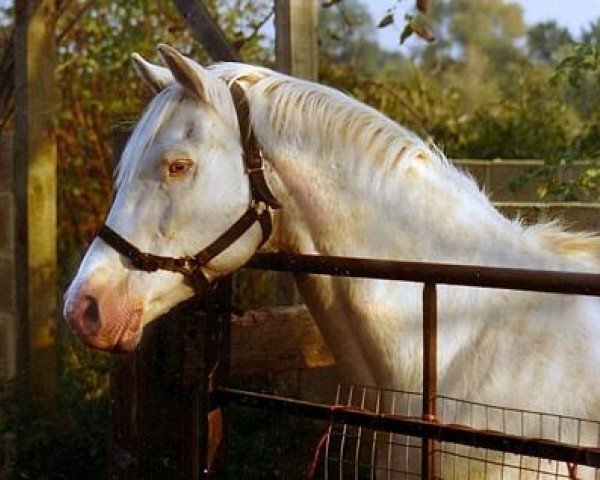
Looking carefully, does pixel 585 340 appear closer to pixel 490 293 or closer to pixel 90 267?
pixel 490 293

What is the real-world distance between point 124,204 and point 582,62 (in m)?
2.85

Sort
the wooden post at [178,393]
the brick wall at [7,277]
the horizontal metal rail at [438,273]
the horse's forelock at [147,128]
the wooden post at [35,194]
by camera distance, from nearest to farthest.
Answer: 1. the horizontal metal rail at [438,273]
2. the horse's forelock at [147,128]
3. the wooden post at [178,393]
4. the wooden post at [35,194]
5. the brick wall at [7,277]

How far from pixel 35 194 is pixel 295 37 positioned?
4.91 feet

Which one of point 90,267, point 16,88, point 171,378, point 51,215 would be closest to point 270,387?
point 51,215

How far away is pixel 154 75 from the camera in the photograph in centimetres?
301

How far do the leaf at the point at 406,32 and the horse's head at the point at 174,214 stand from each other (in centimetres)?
259

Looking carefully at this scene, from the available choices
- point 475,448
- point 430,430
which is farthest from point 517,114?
point 430,430

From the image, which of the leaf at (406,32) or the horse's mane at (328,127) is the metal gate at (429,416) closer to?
the horse's mane at (328,127)

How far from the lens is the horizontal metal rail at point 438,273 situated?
91.9 inches

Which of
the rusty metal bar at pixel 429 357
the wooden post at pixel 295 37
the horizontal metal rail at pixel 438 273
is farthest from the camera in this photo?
the wooden post at pixel 295 37

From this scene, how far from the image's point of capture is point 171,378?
3000mm

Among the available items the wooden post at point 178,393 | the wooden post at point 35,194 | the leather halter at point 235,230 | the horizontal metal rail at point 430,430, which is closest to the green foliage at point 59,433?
the wooden post at point 35,194

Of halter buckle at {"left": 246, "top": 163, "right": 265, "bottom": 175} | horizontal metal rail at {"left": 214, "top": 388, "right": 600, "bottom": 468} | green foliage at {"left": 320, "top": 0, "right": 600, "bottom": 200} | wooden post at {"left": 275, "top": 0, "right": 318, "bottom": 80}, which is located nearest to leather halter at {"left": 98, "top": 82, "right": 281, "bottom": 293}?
halter buckle at {"left": 246, "top": 163, "right": 265, "bottom": 175}

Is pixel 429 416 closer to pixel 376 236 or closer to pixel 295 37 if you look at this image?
pixel 376 236
